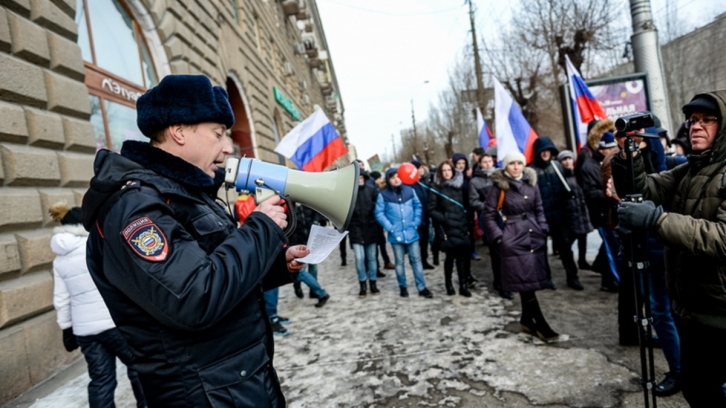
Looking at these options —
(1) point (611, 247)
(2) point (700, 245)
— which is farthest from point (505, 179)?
(2) point (700, 245)

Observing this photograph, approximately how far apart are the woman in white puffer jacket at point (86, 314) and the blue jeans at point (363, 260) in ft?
11.7

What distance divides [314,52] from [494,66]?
61.1ft

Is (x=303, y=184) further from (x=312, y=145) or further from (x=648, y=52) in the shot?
(x=648, y=52)

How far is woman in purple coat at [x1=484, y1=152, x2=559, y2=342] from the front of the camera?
153 inches

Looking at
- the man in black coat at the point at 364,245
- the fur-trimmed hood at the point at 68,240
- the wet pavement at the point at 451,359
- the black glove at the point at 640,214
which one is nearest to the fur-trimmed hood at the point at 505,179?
the wet pavement at the point at 451,359

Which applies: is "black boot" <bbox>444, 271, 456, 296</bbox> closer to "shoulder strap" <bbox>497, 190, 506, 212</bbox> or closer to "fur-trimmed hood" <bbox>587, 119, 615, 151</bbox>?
"shoulder strap" <bbox>497, 190, 506, 212</bbox>

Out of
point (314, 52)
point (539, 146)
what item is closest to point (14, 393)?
point (539, 146)

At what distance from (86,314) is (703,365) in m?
3.63

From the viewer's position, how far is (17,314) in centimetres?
A: 363

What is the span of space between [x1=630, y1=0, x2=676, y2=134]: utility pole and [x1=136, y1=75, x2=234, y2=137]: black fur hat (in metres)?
7.01

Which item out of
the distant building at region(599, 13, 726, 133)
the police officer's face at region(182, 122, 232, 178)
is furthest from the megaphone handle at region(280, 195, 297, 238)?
the distant building at region(599, 13, 726, 133)

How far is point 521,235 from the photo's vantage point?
3.97m

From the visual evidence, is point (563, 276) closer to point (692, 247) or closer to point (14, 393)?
point (692, 247)

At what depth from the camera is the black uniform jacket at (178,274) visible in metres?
1.19
